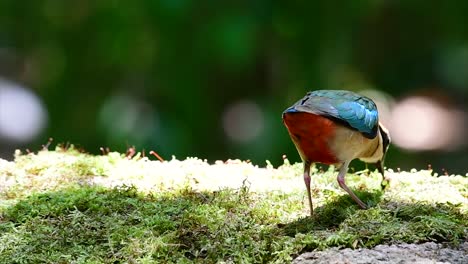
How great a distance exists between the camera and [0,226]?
301cm

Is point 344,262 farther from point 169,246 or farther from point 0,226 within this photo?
point 0,226

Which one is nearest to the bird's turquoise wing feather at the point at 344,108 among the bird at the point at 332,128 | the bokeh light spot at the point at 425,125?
the bird at the point at 332,128

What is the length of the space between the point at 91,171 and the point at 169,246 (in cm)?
105

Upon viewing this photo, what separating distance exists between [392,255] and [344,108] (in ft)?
2.79

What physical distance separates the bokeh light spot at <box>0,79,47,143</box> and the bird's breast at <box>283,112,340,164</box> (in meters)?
3.45

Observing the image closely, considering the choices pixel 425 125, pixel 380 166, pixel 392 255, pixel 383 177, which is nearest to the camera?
pixel 392 255

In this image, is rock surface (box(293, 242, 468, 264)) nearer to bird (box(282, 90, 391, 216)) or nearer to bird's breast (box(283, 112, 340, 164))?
bird (box(282, 90, 391, 216))

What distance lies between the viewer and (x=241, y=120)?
20.5 feet

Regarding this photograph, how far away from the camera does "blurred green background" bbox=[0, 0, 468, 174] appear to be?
5254mm

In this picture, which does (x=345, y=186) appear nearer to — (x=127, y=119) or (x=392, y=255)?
(x=392, y=255)

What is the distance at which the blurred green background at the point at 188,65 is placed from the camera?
5254 mm

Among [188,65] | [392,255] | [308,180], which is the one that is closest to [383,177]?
[308,180]

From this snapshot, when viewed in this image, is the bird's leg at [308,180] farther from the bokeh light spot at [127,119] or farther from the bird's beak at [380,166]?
the bokeh light spot at [127,119]

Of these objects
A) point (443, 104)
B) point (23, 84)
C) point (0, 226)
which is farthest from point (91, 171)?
point (443, 104)
